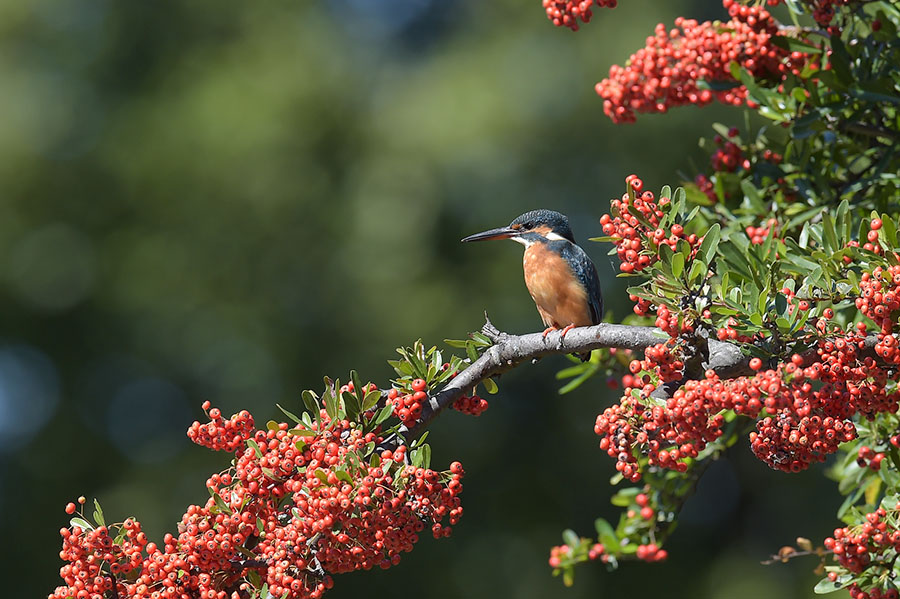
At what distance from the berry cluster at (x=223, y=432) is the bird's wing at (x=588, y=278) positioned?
5.18ft

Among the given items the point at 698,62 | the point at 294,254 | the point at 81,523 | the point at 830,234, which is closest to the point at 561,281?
the point at 698,62

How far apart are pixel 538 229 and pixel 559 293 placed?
0.43 metres

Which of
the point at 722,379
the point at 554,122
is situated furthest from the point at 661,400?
the point at 554,122

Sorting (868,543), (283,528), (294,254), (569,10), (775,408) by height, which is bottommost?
(294,254)

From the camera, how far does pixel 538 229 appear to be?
12.5 ft

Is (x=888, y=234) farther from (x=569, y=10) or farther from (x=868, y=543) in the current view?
(x=569, y=10)

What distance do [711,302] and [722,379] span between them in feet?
0.50

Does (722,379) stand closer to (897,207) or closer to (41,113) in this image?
(897,207)

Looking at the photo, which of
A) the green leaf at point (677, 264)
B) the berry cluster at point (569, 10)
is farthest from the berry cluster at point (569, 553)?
the berry cluster at point (569, 10)

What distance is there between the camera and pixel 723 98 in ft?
10.1

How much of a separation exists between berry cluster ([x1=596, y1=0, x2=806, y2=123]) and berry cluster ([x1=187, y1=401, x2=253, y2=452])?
1527mm

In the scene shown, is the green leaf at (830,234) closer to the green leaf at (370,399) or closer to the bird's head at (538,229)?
the green leaf at (370,399)

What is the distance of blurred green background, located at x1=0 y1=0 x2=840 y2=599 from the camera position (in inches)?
390

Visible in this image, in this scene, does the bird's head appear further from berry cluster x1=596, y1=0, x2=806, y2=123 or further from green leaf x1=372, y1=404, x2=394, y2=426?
green leaf x1=372, y1=404, x2=394, y2=426
